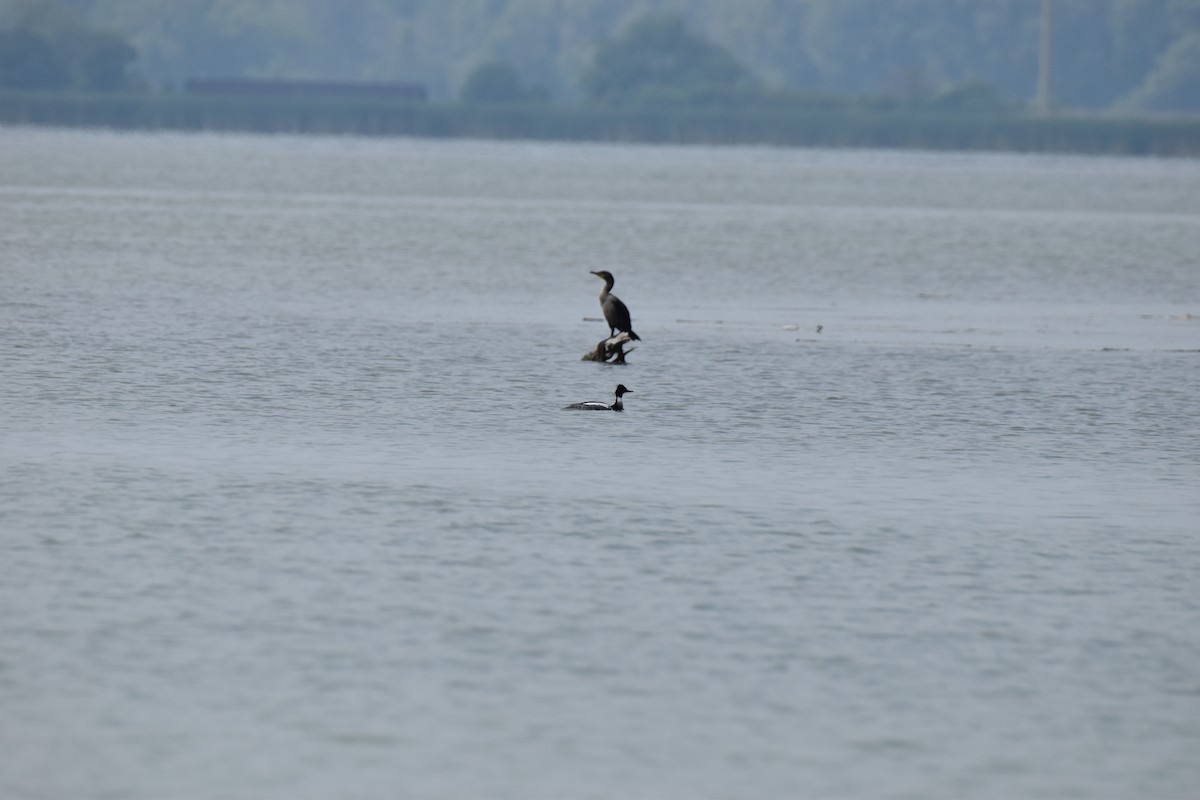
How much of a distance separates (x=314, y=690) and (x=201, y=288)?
26184 mm

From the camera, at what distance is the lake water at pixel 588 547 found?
35.3ft

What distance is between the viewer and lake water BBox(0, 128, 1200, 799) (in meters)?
10.8

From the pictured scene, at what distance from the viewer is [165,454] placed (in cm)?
1864

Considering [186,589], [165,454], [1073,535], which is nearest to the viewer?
[186,589]

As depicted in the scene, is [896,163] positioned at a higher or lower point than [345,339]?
higher

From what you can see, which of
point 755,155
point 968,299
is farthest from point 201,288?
point 755,155

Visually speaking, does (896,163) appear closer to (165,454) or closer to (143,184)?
(143,184)

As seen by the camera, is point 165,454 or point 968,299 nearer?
point 165,454

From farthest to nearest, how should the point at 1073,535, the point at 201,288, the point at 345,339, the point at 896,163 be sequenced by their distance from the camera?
the point at 896,163 < the point at 201,288 < the point at 345,339 < the point at 1073,535

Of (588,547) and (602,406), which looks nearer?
(588,547)

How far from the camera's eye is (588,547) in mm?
15289

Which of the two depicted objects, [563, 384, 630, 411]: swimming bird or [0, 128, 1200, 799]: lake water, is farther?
[563, 384, 630, 411]: swimming bird

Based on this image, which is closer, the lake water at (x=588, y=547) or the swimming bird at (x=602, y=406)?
the lake water at (x=588, y=547)

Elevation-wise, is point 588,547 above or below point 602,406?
below
